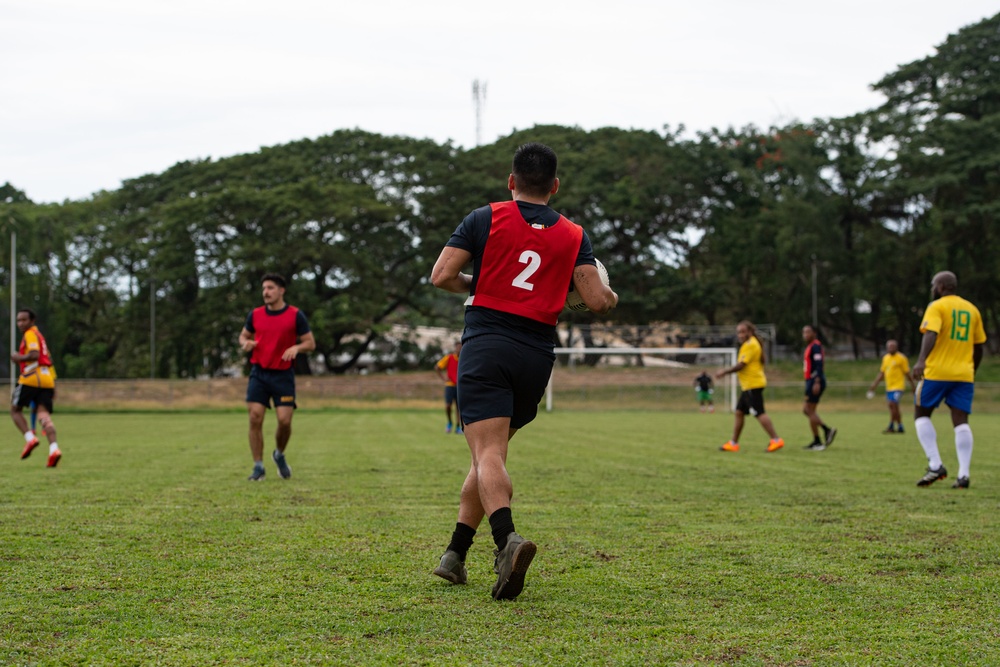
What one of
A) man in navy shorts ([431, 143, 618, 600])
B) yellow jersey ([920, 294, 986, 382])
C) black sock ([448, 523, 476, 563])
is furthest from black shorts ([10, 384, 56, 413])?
yellow jersey ([920, 294, 986, 382])

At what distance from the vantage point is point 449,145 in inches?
2120

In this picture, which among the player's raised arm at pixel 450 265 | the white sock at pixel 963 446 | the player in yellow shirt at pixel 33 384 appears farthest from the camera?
the player in yellow shirt at pixel 33 384

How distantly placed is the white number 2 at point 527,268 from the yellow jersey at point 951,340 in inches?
226

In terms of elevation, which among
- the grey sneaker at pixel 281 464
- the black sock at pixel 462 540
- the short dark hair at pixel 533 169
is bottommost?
the grey sneaker at pixel 281 464

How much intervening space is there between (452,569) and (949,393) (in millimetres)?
A: 6338

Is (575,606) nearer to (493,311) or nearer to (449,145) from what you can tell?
(493,311)

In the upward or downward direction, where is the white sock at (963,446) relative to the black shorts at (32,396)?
downward

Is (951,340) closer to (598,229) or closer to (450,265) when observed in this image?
(450,265)

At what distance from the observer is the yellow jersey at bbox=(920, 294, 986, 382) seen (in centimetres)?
910

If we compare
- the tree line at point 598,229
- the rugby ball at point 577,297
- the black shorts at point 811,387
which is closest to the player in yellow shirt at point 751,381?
the black shorts at point 811,387

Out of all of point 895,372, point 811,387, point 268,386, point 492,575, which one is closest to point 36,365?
point 268,386

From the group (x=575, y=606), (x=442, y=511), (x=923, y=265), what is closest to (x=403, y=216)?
(x=923, y=265)

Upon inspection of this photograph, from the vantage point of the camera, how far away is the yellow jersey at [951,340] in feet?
29.9

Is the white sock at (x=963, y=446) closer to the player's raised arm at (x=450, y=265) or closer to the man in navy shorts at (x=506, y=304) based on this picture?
the man in navy shorts at (x=506, y=304)
